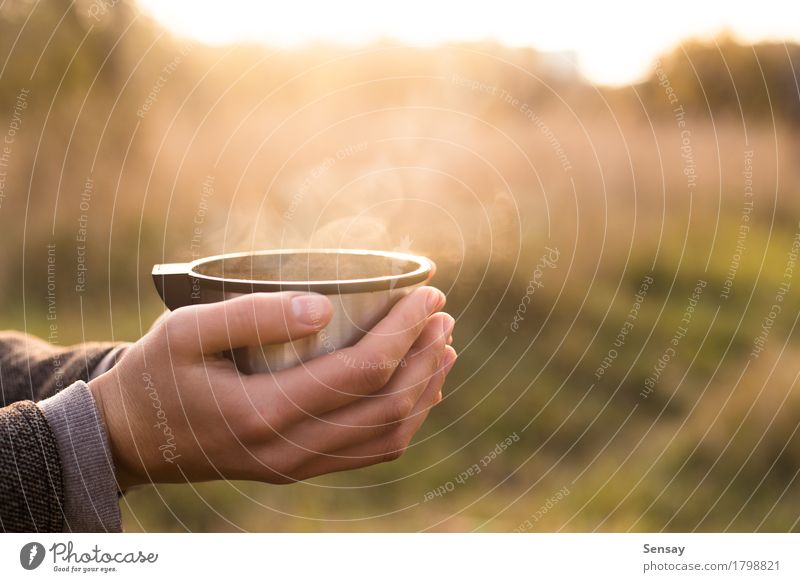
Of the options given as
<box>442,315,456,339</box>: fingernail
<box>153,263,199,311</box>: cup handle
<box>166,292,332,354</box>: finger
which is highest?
<box>153,263,199,311</box>: cup handle

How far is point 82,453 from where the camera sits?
1.38 ft

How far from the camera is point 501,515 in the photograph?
798 millimetres

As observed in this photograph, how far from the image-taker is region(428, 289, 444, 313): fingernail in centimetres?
40

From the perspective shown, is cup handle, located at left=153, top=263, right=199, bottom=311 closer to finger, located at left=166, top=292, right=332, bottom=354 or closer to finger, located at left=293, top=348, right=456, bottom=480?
finger, located at left=166, top=292, right=332, bottom=354

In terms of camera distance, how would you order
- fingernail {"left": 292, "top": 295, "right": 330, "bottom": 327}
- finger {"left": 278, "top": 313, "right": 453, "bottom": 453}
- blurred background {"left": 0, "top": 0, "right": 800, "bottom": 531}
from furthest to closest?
blurred background {"left": 0, "top": 0, "right": 800, "bottom": 531}
finger {"left": 278, "top": 313, "right": 453, "bottom": 453}
fingernail {"left": 292, "top": 295, "right": 330, "bottom": 327}

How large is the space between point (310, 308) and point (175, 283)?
9cm

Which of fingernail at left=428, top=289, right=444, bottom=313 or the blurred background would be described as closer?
fingernail at left=428, top=289, right=444, bottom=313

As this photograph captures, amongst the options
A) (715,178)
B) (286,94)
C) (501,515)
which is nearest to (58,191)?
(286,94)

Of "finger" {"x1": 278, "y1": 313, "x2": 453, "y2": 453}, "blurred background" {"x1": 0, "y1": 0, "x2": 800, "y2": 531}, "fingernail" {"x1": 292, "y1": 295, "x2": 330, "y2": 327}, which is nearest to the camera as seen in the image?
"fingernail" {"x1": 292, "y1": 295, "x2": 330, "y2": 327}

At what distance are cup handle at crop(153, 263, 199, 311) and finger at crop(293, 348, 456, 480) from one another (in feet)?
0.50
